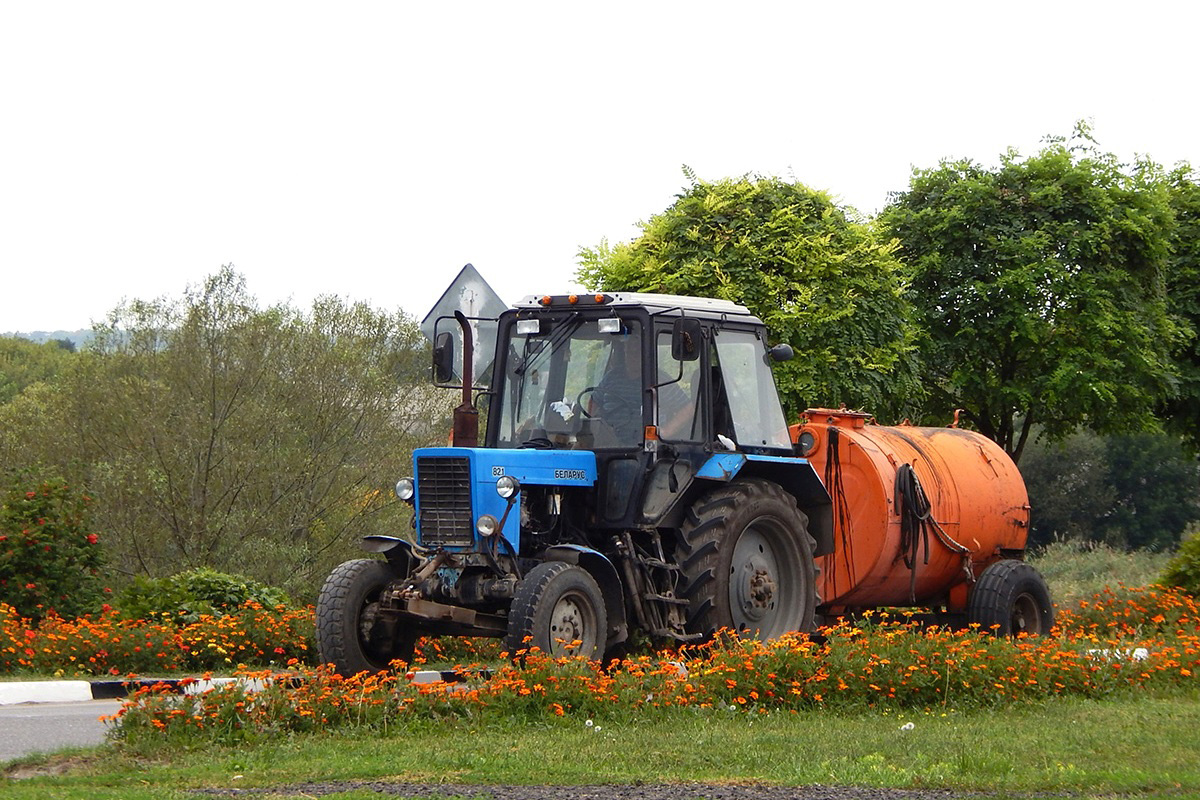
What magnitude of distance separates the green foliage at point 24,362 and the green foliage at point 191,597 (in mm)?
32623

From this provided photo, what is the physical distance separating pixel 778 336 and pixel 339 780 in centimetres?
1724

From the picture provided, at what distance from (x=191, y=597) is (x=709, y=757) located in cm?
863

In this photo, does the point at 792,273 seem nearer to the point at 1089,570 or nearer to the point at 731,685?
the point at 1089,570

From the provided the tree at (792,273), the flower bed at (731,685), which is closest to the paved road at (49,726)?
the flower bed at (731,685)

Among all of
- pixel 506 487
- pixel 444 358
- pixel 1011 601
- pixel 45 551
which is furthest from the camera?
pixel 45 551

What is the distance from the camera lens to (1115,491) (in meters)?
58.1

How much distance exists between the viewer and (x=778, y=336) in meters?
23.8

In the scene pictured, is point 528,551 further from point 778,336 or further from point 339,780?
point 778,336

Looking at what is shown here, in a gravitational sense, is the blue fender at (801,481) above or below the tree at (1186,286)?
below

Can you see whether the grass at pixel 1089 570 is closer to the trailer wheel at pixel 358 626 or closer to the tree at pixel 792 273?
the tree at pixel 792 273

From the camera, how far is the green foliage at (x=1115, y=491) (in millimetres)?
57719

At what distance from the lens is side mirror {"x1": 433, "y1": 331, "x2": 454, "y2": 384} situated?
11750 mm

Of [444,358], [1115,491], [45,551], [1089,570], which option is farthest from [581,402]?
[1115,491]

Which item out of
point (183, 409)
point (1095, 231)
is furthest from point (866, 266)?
point (183, 409)
